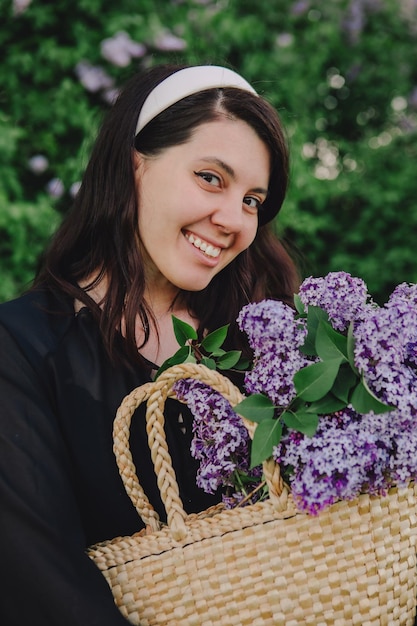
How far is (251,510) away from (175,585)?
0.63 feet

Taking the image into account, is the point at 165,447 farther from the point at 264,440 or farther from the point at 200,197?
the point at 200,197

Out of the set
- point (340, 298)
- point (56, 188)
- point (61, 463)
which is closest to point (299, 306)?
point (340, 298)

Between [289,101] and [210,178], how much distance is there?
231 cm

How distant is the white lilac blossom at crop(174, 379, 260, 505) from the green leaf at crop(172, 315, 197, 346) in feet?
0.36

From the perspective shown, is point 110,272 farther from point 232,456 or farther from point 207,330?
point 232,456

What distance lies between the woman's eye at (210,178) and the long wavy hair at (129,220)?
0.34 ft

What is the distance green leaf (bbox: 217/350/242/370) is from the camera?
5.16 ft

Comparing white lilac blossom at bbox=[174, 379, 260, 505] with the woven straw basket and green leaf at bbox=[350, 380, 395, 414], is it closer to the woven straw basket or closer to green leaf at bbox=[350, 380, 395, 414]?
the woven straw basket

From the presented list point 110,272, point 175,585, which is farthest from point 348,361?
point 110,272

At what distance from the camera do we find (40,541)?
1.50m

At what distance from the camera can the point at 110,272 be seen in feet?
6.57

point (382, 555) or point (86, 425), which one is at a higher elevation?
point (86, 425)

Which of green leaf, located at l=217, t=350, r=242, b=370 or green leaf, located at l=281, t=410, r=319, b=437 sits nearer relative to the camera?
green leaf, located at l=281, t=410, r=319, b=437

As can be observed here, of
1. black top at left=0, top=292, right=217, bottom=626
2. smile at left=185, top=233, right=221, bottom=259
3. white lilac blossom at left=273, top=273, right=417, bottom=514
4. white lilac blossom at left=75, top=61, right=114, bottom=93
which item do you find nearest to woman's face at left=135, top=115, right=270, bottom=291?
smile at left=185, top=233, right=221, bottom=259
